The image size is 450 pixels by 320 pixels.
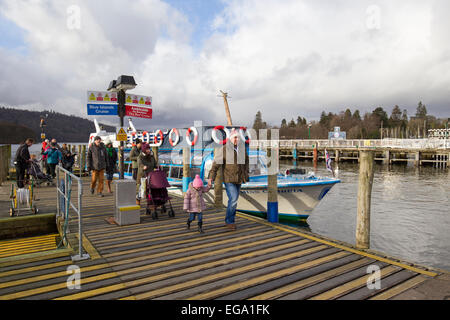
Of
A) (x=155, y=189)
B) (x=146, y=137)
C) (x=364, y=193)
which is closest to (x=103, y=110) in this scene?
(x=155, y=189)

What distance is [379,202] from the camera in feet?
67.6

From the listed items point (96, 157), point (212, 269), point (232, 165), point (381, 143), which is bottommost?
point (212, 269)

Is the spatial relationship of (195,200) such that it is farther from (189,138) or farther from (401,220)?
(401,220)

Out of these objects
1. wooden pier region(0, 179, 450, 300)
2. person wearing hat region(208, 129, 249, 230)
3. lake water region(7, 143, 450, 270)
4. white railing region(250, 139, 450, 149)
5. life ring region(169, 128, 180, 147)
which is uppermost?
white railing region(250, 139, 450, 149)

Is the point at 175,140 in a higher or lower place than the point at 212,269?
higher

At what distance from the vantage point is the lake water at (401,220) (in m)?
12.0

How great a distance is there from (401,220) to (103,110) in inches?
623

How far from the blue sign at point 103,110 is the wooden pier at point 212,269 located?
280 cm

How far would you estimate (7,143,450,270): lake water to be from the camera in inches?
471

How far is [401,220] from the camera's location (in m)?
16.2

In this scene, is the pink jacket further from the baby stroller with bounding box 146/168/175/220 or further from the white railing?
the white railing

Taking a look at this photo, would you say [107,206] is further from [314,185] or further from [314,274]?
[314,185]

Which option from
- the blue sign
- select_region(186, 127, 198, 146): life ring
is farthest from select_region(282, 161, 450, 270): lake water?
the blue sign

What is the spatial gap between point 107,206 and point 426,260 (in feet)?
37.0
